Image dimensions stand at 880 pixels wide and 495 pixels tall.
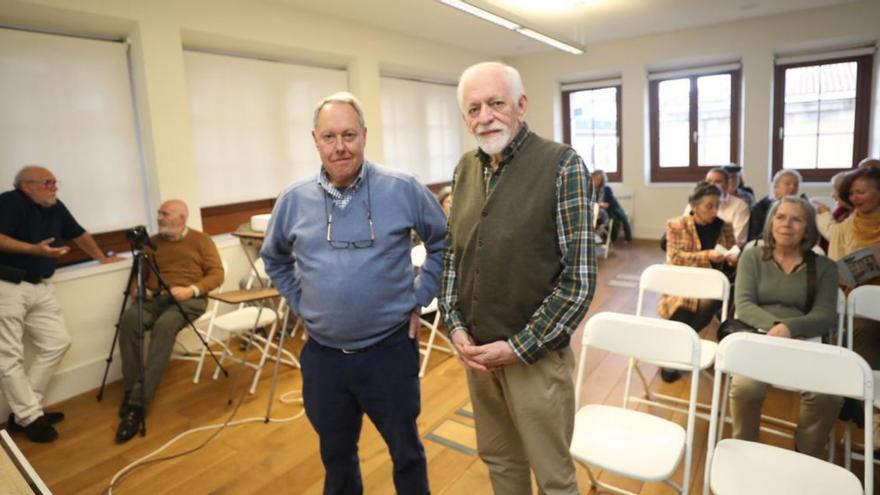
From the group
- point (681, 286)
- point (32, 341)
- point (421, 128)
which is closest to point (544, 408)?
point (681, 286)

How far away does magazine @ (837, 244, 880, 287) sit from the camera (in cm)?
274

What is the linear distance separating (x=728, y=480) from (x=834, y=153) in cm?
690

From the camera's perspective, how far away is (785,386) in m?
1.86

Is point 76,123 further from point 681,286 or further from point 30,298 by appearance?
point 681,286

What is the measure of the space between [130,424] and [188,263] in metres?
1.09

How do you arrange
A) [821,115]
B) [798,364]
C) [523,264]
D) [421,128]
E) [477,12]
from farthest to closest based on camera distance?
[421,128]
[821,115]
[477,12]
[798,364]
[523,264]

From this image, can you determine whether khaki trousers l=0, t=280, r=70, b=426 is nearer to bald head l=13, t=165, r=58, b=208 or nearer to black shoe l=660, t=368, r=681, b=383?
bald head l=13, t=165, r=58, b=208

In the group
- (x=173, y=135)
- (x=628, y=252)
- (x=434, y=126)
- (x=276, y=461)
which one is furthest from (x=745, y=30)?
(x=276, y=461)

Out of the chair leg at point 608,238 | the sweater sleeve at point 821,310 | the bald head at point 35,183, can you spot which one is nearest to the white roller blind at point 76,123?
the bald head at point 35,183

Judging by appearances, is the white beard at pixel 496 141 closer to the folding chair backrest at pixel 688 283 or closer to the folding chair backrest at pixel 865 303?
the folding chair backrest at pixel 688 283

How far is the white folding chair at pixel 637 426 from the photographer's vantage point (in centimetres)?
175

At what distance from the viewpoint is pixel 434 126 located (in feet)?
24.0

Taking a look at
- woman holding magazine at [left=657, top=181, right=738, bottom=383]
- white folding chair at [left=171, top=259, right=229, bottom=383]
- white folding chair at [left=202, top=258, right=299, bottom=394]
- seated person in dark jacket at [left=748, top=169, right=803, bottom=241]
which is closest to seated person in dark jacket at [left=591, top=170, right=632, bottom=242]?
seated person in dark jacket at [left=748, top=169, right=803, bottom=241]

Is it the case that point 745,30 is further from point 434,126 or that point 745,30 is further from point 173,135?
point 173,135
